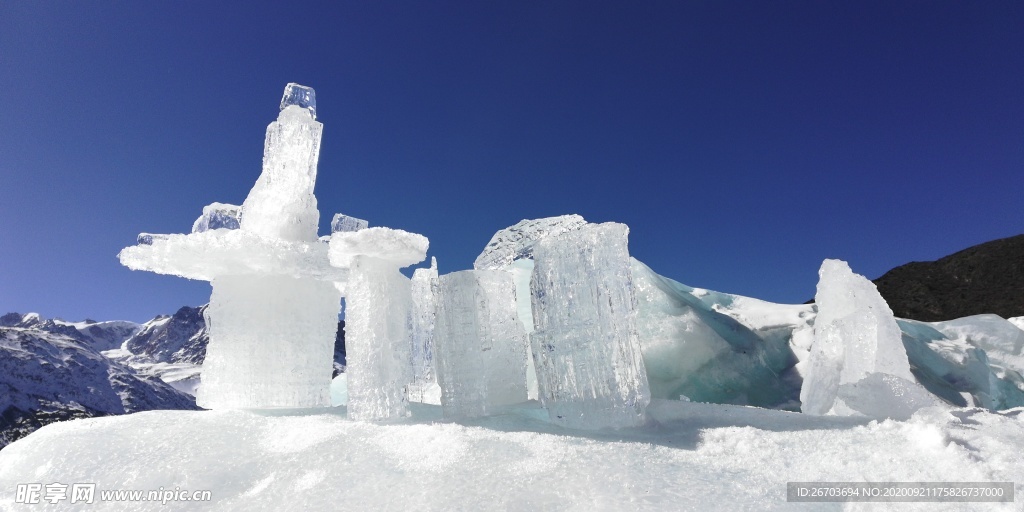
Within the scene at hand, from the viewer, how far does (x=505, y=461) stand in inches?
122

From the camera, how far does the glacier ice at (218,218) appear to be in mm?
5848

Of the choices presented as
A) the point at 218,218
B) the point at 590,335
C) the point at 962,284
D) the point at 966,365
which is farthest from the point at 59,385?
the point at 962,284

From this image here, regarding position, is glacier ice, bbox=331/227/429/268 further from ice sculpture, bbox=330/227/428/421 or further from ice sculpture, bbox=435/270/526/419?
ice sculpture, bbox=435/270/526/419

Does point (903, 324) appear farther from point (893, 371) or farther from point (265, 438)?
point (265, 438)

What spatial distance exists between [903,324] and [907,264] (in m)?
11.7

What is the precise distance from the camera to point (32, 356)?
42781 mm

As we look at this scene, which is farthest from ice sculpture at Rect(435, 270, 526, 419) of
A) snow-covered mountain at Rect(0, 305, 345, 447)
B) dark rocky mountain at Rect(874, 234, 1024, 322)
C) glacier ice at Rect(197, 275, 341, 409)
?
snow-covered mountain at Rect(0, 305, 345, 447)

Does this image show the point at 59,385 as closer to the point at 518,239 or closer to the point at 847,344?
the point at 518,239

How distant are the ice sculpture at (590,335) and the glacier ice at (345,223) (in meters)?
2.98

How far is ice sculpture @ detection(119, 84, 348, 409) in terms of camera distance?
4930 mm

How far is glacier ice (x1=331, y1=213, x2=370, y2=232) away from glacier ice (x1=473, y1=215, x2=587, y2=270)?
1949 mm

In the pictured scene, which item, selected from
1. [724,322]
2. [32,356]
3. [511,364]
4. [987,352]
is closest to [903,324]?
[987,352]

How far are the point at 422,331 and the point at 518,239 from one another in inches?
100.0

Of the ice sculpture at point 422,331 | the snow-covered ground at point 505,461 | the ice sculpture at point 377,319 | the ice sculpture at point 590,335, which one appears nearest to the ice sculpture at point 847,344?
the snow-covered ground at point 505,461
